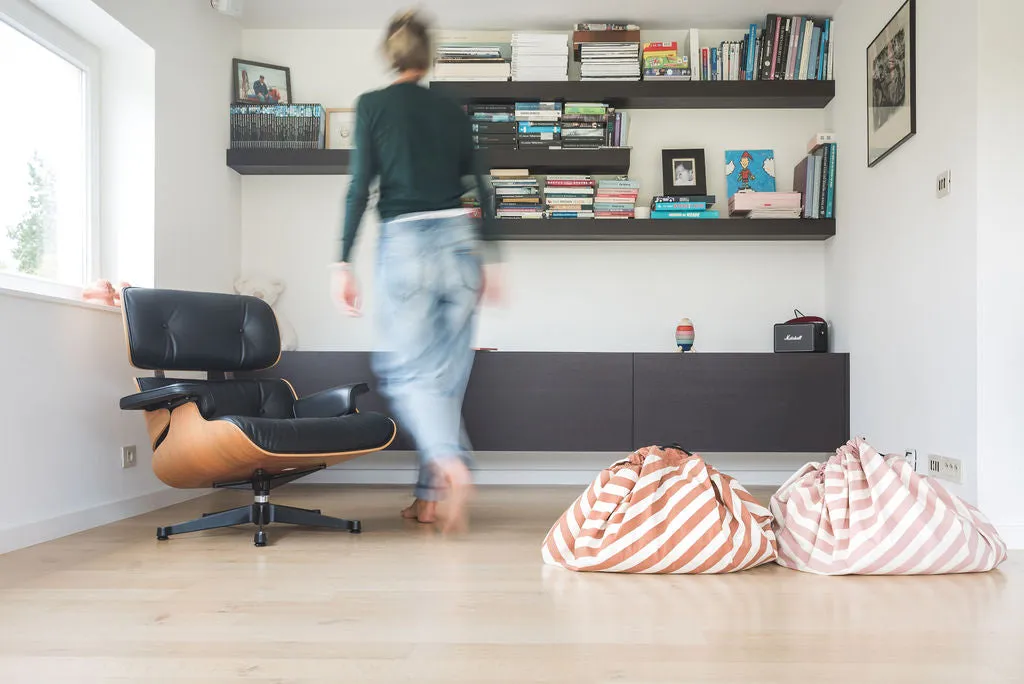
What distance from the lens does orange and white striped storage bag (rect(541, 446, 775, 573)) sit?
2146 mm

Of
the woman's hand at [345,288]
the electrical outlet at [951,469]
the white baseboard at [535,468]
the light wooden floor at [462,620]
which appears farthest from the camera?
the white baseboard at [535,468]

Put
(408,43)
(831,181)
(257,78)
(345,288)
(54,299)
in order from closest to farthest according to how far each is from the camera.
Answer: (345,288)
(408,43)
(54,299)
(831,181)
(257,78)

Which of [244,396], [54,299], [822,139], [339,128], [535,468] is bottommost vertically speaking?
[535,468]

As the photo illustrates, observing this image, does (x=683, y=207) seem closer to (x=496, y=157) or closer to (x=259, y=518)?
(x=496, y=157)

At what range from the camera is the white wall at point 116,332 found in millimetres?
2621

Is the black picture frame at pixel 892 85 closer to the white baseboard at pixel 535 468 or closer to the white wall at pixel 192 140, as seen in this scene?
the white baseboard at pixel 535 468

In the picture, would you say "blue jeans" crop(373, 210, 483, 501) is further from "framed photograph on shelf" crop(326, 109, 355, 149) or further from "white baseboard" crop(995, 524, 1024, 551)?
"framed photograph on shelf" crop(326, 109, 355, 149)

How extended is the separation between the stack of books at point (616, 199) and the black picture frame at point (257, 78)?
1761mm

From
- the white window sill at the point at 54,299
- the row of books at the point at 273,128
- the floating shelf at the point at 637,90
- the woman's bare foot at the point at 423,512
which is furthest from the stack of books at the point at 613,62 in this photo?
the white window sill at the point at 54,299

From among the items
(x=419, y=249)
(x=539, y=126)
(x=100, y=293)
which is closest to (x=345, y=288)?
(x=419, y=249)

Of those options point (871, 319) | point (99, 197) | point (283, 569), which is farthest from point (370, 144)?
point (871, 319)

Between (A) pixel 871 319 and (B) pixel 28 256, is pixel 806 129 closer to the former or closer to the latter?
(A) pixel 871 319

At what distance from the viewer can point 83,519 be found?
2.93 meters

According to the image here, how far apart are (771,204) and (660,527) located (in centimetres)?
250
